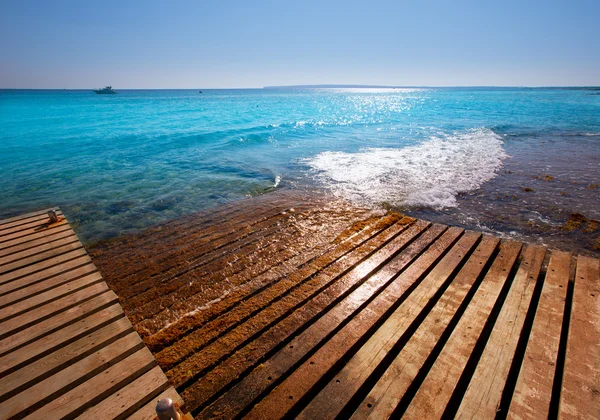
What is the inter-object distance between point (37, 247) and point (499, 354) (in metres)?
7.79

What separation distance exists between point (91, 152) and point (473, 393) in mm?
25297

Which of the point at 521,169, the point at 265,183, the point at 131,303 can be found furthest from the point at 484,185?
the point at 131,303

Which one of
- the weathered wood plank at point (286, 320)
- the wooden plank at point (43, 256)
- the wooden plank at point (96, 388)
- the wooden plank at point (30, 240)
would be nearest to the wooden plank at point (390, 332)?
the weathered wood plank at point (286, 320)

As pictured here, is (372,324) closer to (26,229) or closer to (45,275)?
(45,275)

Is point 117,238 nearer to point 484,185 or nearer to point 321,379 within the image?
point 321,379

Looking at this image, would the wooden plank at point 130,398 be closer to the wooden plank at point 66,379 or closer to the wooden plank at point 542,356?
the wooden plank at point 66,379

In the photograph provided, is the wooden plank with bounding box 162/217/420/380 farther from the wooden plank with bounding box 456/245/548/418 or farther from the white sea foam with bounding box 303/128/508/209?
the white sea foam with bounding box 303/128/508/209

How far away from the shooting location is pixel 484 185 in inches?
423

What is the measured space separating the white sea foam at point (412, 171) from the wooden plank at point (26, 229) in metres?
8.00

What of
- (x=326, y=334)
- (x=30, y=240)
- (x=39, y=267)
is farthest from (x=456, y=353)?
(x=30, y=240)

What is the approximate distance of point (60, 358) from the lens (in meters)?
3.06

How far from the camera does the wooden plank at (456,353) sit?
2.66 m

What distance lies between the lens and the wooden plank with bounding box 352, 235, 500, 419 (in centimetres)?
268

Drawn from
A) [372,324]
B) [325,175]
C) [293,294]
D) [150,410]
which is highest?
[150,410]
